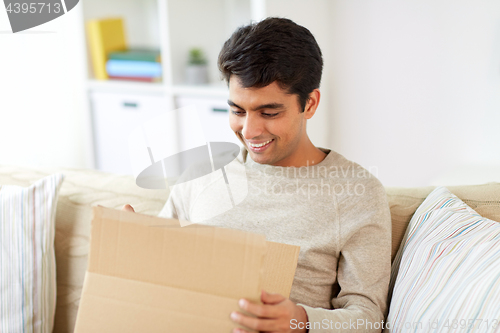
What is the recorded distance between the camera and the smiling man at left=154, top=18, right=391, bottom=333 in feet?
3.26

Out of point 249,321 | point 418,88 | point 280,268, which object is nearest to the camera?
point 249,321

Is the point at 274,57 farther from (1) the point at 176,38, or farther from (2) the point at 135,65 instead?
(2) the point at 135,65

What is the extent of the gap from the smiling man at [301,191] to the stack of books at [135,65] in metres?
1.43

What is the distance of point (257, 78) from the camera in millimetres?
1002

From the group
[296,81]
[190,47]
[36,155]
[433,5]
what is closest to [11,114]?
[36,155]

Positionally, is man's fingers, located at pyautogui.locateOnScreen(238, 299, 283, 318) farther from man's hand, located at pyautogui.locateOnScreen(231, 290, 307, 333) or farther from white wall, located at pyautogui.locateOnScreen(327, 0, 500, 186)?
white wall, located at pyautogui.locateOnScreen(327, 0, 500, 186)

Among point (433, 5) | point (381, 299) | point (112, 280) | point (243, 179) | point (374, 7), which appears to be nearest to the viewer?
point (112, 280)

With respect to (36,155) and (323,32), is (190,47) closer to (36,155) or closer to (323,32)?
(323,32)

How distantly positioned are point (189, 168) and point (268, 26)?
1.38ft

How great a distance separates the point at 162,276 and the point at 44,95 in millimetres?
1970

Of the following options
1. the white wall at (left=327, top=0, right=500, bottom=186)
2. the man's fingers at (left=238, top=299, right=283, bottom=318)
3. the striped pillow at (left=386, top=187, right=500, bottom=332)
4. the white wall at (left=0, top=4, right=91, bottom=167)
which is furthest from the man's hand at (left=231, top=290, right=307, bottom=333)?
the white wall at (left=0, top=4, right=91, bottom=167)

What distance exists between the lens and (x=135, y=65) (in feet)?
8.09

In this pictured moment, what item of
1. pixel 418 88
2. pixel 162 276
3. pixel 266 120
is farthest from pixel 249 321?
pixel 418 88

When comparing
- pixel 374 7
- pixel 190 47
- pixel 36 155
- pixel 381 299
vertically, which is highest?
pixel 374 7
